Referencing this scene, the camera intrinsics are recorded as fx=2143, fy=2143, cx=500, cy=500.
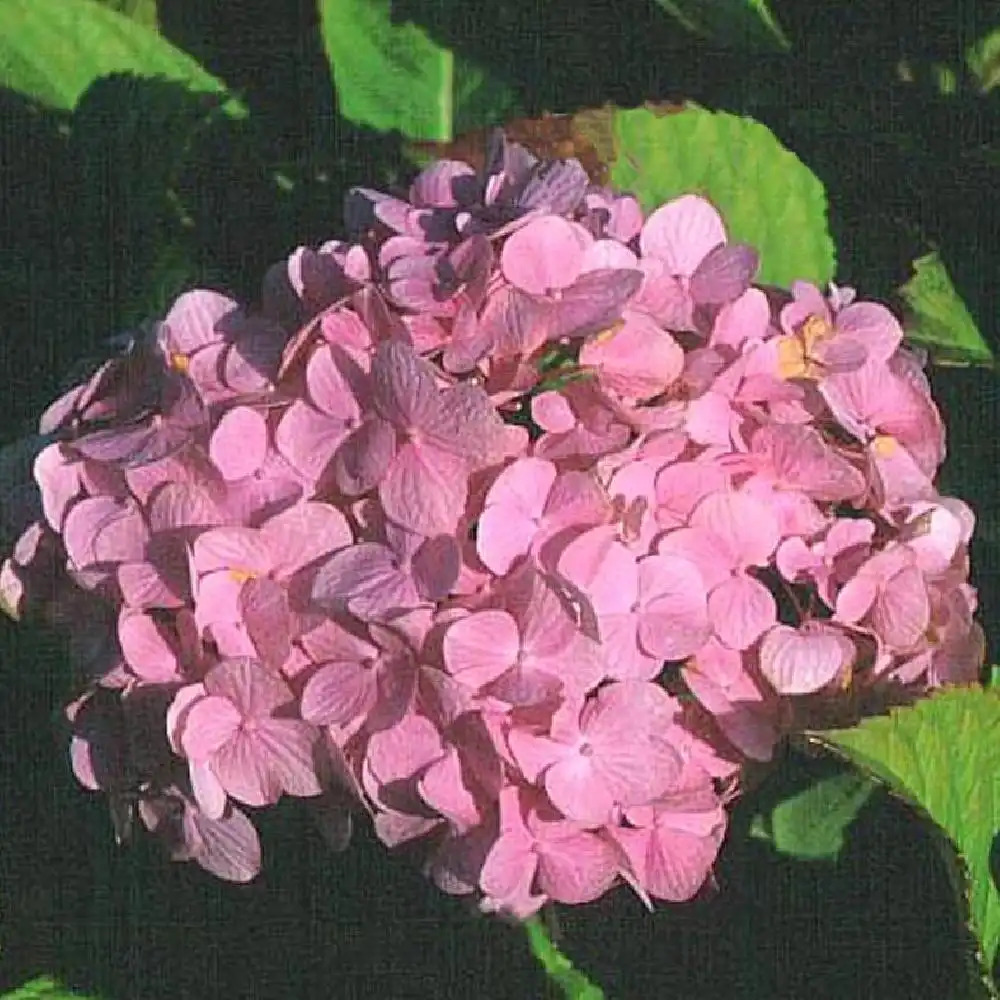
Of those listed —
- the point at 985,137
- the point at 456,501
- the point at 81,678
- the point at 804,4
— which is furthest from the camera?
the point at 804,4

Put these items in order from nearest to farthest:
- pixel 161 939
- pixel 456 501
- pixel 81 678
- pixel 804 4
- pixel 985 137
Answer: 1. pixel 456 501
2. pixel 81 678
3. pixel 161 939
4. pixel 985 137
5. pixel 804 4

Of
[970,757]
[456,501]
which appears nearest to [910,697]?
[970,757]

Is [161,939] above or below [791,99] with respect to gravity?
below

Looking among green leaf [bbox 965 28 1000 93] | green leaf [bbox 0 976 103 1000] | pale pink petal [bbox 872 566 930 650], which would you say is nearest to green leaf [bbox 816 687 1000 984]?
pale pink petal [bbox 872 566 930 650]

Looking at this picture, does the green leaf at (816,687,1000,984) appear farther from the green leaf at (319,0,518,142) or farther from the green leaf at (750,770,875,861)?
the green leaf at (319,0,518,142)

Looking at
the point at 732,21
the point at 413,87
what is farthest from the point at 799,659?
the point at 413,87

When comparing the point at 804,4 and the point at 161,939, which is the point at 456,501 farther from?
the point at 804,4
